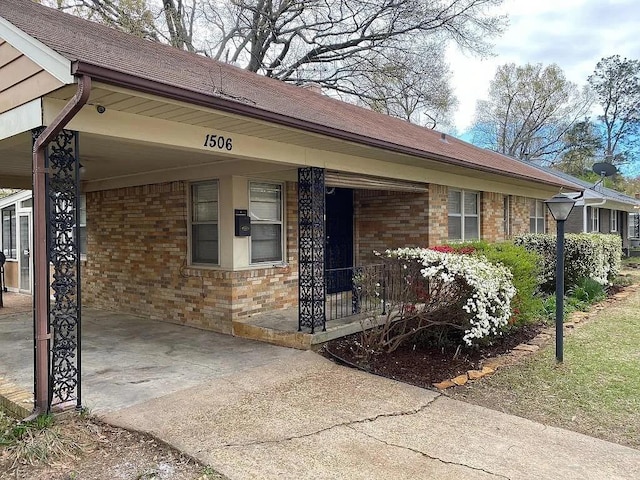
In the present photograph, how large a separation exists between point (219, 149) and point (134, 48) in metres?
2.49

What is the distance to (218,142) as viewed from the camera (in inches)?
209

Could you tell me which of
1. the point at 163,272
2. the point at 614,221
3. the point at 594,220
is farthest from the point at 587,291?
the point at 614,221

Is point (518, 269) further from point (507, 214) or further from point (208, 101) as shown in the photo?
point (507, 214)

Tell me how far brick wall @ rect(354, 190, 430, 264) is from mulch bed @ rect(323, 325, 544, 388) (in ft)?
10.9

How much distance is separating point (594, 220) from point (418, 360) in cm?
1846

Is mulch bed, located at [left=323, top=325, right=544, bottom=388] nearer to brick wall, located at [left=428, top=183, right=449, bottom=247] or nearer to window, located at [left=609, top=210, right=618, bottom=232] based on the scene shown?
brick wall, located at [left=428, top=183, right=449, bottom=247]

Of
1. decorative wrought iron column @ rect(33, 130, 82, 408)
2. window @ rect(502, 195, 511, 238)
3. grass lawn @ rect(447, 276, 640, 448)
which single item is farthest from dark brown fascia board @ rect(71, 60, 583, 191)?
window @ rect(502, 195, 511, 238)

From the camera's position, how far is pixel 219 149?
5.35m

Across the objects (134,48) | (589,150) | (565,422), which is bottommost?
(565,422)

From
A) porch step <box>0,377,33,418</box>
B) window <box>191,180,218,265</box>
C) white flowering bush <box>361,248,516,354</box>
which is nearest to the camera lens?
porch step <box>0,377,33,418</box>

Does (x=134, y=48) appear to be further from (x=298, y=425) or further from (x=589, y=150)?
(x=589, y=150)

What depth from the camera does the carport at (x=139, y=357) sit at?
4879mm

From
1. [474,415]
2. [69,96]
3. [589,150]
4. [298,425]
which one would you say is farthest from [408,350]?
[589,150]

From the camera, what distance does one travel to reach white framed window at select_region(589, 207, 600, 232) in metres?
20.0
